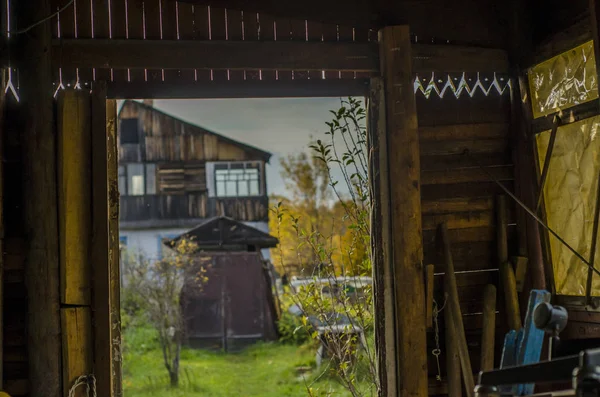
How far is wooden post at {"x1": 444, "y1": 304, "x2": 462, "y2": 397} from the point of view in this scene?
19.0ft

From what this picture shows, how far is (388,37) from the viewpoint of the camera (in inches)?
226

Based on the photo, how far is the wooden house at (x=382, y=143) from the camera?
5.29m

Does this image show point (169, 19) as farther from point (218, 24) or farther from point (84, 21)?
point (84, 21)

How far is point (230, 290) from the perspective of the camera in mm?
18016

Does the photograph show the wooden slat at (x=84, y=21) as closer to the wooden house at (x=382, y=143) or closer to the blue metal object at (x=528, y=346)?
the wooden house at (x=382, y=143)

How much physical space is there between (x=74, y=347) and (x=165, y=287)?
410 inches

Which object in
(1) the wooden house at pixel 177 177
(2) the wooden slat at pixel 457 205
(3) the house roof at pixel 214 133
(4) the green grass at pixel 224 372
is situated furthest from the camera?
(1) the wooden house at pixel 177 177

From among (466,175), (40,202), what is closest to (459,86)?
(466,175)

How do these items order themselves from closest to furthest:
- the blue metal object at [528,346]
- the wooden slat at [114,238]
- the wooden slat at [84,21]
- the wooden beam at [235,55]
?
the blue metal object at [528,346], the wooden beam at [235,55], the wooden slat at [84,21], the wooden slat at [114,238]

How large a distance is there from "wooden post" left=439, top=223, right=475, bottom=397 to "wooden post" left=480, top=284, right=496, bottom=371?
14cm

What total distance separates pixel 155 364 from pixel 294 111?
49.2ft

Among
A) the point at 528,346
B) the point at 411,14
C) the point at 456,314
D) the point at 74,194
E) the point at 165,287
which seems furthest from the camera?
the point at 165,287

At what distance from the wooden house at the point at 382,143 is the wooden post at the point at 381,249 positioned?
0.05ft

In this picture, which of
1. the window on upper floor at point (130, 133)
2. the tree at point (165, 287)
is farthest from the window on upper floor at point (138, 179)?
the tree at point (165, 287)
